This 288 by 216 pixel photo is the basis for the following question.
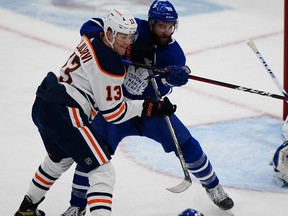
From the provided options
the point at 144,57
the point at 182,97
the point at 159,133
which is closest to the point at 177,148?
the point at 159,133

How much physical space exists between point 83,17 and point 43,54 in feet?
3.31

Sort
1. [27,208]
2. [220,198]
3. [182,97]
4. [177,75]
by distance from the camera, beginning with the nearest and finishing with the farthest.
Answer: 1. [177,75]
2. [27,208]
3. [220,198]
4. [182,97]

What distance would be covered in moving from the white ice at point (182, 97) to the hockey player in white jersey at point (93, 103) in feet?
1.99

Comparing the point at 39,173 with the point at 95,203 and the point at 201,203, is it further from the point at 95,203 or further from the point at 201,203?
the point at 201,203

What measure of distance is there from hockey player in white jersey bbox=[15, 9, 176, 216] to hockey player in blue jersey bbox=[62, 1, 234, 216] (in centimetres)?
26

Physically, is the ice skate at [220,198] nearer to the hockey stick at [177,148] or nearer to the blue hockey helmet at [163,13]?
the hockey stick at [177,148]

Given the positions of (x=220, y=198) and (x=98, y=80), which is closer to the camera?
(x=98, y=80)

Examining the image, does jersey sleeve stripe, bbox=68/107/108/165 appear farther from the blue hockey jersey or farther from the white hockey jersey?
the blue hockey jersey

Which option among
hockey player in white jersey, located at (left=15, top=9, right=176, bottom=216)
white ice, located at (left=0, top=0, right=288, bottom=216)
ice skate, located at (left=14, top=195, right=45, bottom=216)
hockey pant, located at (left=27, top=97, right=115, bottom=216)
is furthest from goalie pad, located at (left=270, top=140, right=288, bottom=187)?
ice skate, located at (left=14, top=195, right=45, bottom=216)

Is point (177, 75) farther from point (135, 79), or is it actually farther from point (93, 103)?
point (93, 103)

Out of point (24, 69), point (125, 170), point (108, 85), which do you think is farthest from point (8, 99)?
point (108, 85)

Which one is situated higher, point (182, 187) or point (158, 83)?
point (158, 83)

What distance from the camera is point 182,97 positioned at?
611cm

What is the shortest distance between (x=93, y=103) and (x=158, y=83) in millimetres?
469
